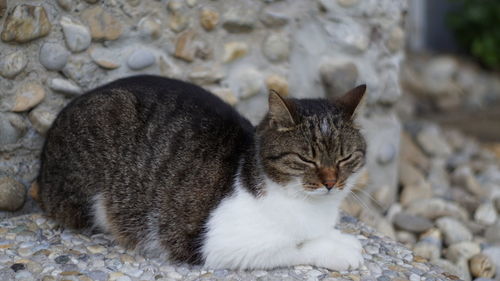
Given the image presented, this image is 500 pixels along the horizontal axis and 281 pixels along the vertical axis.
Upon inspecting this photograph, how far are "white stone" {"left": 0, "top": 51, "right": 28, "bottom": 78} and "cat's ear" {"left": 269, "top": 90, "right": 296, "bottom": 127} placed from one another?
56.8 inches

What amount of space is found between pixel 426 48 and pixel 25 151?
6281 mm

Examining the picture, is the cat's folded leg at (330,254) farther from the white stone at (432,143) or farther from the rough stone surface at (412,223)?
the white stone at (432,143)

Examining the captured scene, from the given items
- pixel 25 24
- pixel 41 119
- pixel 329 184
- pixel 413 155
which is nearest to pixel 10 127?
pixel 41 119

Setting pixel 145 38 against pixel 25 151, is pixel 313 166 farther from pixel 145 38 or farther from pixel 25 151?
pixel 25 151

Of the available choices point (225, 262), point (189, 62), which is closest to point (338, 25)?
point (189, 62)

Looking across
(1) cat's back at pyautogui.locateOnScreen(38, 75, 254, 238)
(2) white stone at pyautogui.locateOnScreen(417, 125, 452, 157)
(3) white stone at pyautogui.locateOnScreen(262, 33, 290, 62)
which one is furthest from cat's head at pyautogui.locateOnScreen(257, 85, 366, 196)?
(2) white stone at pyautogui.locateOnScreen(417, 125, 452, 157)

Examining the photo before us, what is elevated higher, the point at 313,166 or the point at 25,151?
the point at 313,166

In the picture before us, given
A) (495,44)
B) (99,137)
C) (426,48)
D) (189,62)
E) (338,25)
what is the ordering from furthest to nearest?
1. (426,48)
2. (495,44)
3. (338,25)
4. (189,62)
5. (99,137)

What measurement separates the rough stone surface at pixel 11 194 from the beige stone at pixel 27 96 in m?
0.39

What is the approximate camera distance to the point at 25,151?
3414 millimetres

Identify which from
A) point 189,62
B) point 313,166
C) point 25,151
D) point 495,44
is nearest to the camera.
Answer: point 313,166

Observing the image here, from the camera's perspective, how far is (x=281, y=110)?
263 cm

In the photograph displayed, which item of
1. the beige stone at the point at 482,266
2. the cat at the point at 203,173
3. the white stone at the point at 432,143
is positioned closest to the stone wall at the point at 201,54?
the cat at the point at 203,173

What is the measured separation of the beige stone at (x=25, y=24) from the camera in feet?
10.4
